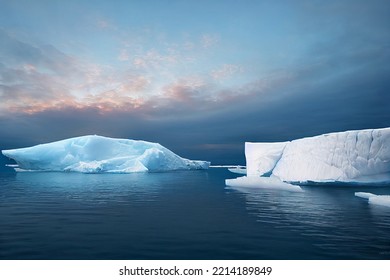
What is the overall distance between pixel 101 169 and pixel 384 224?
3668 centimetres

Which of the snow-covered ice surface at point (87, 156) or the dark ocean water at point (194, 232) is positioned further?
the snow-covered ice surface at point (87, 156)

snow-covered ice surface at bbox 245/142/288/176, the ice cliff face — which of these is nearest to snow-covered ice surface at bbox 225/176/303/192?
the ice cliff face

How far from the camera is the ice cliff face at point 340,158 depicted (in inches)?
657

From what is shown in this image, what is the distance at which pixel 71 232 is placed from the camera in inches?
261

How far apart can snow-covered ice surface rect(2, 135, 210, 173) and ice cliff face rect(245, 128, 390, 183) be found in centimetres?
2502

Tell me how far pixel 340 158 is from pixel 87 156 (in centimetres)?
3623

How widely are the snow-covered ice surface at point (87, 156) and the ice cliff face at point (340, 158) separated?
25017 mm

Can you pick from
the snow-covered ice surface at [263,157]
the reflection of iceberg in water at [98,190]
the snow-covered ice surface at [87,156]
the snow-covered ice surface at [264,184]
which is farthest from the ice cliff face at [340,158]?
the snow-covered ice surface at [87,156]

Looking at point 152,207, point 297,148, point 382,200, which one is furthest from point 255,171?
point 152,207

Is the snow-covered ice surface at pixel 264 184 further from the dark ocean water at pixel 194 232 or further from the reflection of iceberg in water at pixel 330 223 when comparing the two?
the dark ocean water at pixel 194 232

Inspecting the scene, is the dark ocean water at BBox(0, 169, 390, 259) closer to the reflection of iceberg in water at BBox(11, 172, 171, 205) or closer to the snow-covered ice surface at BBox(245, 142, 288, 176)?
the reflection of iceberg in water at BBox(11, 172, 171, 205)

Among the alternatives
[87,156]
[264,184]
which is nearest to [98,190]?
[264,184]

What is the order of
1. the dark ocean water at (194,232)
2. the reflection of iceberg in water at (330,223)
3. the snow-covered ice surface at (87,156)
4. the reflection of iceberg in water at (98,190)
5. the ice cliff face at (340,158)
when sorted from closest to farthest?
the dark ocean water at (194,232), the reflection of iceberg in water at (330,223), the reflection of iceberg in water at (98,190), the ice cliff face at (340,158), the snow-covered ice surface at (87,156)

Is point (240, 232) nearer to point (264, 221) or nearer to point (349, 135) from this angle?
point (264, 221)
